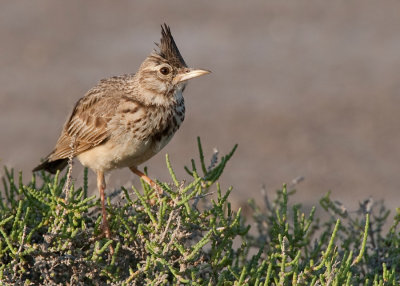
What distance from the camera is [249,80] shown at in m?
13.2

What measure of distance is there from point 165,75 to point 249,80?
711 cm

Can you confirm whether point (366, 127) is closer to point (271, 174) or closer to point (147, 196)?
point (271, 174)

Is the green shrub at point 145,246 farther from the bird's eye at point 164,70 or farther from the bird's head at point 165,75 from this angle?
the bird's eye at point 164,70

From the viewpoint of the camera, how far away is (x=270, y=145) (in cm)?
1157

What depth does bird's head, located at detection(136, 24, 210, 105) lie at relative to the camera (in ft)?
20.0

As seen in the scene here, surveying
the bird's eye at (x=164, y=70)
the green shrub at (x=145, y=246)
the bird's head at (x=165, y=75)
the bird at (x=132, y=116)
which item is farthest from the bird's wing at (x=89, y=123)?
the green shrub at (x=145, y=246)

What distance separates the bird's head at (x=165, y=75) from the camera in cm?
610

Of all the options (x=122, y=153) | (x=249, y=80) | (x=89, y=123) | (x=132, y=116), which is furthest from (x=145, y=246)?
(x=249, y=80)

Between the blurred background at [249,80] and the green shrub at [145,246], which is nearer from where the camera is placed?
the green shrub at [145,246]

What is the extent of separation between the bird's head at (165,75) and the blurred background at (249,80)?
344 centimetres

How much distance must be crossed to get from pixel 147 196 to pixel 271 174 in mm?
6164

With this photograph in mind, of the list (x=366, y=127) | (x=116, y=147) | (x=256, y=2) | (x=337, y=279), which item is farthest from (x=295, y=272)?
(x=256, y=2)

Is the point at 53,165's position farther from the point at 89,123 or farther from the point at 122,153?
the point at 122,153

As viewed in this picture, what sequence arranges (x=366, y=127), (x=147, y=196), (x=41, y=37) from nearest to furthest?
(x=147, y=196) < (x=366, y=127) < (x=41, y=37)
